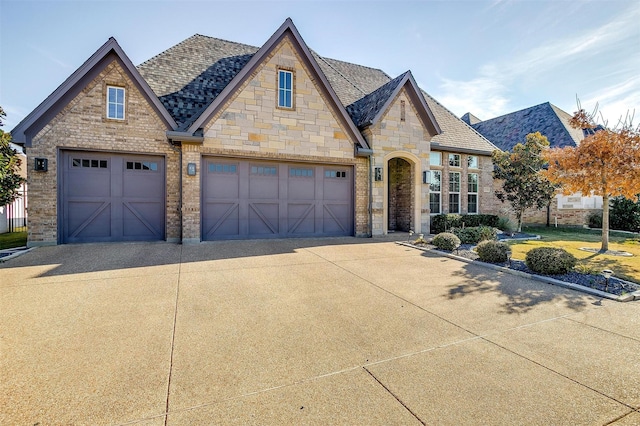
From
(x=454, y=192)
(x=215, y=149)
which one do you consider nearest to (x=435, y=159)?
(x=454, y=192)

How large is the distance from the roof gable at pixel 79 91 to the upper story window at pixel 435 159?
1191cm

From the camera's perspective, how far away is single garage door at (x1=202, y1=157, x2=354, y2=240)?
10.7 meters

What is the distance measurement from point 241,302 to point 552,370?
13.4 ft

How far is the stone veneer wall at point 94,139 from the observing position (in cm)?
936

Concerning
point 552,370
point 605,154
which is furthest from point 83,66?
point 605,154

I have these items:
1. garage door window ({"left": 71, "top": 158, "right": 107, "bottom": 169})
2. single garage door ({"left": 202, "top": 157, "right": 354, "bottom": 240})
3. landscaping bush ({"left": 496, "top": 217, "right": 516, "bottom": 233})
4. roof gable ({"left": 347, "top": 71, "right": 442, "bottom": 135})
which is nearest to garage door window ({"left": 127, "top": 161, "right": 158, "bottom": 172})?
garage door window ({"left": 71, "top": 158, "right": 107, "bottom": 169})

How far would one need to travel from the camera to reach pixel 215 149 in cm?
1038

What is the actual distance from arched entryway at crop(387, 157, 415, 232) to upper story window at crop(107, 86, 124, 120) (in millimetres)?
11659

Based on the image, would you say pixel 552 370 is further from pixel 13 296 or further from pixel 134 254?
pixel 134 254

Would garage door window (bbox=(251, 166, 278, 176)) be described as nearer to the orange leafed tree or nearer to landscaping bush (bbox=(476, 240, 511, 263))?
landscaping bush (bbox=(476, 240, 511, 263))

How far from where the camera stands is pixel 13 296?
4984 mm

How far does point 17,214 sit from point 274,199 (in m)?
15.2

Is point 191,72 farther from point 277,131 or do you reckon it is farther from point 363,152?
point 363,152

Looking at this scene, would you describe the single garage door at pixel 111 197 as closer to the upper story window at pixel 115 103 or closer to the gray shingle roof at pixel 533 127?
the upper story window at pixel 115 103
